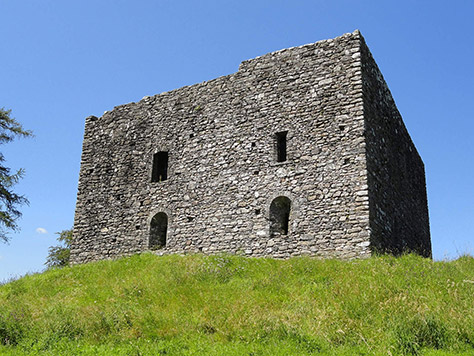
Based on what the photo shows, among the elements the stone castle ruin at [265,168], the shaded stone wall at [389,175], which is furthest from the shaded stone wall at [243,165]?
the shaded stone wall at [389,175]

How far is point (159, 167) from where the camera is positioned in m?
18.7

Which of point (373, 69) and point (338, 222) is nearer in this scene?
point (338, 222)

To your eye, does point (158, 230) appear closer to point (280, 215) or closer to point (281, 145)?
point (280, 215)

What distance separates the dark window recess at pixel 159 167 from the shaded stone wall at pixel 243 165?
200 millimetres

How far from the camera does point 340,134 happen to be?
1470 cm

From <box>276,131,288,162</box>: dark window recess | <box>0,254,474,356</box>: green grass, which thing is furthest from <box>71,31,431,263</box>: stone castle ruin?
<box>0,254,474,356</box>: green grass

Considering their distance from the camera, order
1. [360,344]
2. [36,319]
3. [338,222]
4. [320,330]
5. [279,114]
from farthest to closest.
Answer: [279,114] < [338,222] < [36,319] < [320,330] < [360,344]

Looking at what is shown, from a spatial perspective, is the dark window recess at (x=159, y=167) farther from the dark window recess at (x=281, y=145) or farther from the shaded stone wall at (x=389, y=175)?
the shaded stone wall at (x=389, y=175)

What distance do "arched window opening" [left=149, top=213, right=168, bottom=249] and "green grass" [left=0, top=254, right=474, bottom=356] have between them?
139 inches

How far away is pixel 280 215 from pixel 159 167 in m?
5.95

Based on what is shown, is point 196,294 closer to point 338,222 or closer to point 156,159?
point 338,222

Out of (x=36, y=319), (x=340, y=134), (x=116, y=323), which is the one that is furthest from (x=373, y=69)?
(x=36, y=319)

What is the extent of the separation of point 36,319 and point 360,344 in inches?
277

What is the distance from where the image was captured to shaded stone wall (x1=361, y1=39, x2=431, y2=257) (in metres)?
14.5
